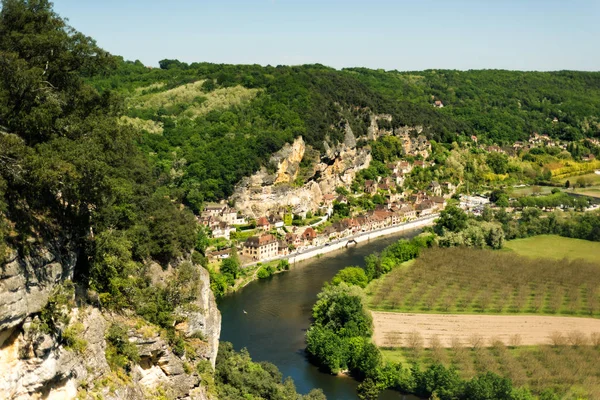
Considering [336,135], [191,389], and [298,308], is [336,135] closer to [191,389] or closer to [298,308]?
[298,308]

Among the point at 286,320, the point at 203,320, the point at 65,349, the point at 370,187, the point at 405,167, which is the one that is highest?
the point at 65,349


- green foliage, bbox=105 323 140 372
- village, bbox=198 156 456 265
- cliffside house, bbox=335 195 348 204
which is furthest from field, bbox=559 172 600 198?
green foliage, bbox=105 323 140 372

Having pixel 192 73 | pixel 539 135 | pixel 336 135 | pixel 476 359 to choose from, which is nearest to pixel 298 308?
pixel 476 359

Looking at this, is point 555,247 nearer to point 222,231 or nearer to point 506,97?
point 222,231

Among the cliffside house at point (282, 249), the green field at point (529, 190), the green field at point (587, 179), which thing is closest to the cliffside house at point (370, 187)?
the green field at point (529, 190)

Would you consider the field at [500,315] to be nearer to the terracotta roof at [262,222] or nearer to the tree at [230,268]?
the tree at [230,268]

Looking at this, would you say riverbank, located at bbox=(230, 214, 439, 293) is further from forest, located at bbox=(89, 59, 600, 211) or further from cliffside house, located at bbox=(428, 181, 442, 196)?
forest, located at bbox=(89, 59, 600, 211)

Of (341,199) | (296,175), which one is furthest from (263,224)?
→ (341,199)
